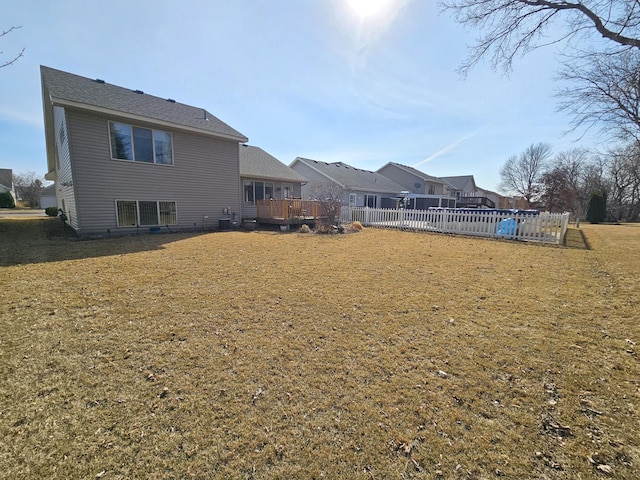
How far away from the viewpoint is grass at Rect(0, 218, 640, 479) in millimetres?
1812

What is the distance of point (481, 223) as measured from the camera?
12.5 metres

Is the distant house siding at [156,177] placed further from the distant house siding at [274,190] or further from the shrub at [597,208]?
the shrub at [597,208]

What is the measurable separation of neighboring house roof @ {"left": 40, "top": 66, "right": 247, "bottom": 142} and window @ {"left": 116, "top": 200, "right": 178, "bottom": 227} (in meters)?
3.43

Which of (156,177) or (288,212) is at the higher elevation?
(156,177)

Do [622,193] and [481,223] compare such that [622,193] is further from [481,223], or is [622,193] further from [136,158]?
[136,158]

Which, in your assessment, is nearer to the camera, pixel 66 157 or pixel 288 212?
pixel 66 157

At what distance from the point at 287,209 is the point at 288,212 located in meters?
0.17

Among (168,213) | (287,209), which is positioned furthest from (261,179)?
(168,213)

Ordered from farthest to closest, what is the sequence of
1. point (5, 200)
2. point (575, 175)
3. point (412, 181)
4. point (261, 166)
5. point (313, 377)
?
point (575, 175) < point (412, 181) < point (5, 200) < point (261, 166) < point (313, 377)

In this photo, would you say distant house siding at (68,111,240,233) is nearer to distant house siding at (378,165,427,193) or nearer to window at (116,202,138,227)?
window at (116,202,138,227)

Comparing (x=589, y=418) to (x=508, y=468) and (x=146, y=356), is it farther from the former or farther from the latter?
(x=146, y=356)

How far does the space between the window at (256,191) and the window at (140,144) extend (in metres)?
4.89

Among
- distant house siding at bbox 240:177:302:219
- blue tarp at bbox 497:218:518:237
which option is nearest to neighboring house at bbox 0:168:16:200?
distant house siding at bbox 240:177:302:219

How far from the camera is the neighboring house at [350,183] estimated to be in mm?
25562
